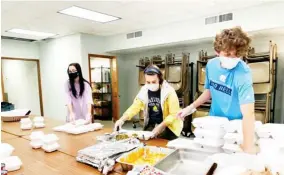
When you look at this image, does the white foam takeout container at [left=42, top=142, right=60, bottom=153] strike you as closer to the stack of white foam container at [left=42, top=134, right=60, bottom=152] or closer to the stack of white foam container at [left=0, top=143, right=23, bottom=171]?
the stack of white foam container at [left=42, top=134, right=60, bottom=152]

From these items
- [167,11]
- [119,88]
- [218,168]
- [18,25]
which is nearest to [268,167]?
[218,168]

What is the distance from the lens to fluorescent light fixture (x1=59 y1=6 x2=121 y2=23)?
363 centimetres

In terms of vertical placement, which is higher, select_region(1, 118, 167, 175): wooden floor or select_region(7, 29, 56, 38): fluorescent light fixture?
select_region(7, 29, 56, 38): fluorescent light fixture

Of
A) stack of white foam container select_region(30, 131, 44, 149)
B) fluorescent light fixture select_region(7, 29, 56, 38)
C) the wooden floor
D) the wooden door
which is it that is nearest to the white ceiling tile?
→ fluorescent light fixture select_region(7, 29, 56, 38)

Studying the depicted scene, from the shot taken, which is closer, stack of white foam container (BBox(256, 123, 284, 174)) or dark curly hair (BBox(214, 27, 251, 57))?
stack of white foam container (BBox(256, 123, 284, 174))

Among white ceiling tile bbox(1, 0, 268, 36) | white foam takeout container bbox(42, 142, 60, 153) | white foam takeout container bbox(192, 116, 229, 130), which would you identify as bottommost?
white foam takeout container bbox(42, 142, 60, 153)

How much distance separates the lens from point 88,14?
3.91 m

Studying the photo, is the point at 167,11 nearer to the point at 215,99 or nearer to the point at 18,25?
the point at 215,99

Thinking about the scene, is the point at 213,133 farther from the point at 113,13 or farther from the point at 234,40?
the point at 113,13

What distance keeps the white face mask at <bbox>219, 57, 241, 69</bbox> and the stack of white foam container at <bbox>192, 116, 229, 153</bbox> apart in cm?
47

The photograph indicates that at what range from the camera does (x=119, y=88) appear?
21.2 ft

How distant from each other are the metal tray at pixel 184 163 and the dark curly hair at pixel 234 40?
72 centimetres

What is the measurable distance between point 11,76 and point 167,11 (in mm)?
6244

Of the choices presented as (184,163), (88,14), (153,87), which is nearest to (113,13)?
(88,14)
